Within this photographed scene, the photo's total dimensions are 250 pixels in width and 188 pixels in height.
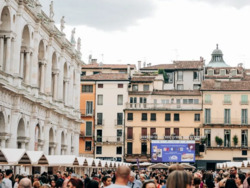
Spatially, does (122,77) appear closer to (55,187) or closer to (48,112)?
(48,112)

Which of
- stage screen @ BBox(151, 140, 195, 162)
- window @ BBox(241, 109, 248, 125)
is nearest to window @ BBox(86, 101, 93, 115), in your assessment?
stage screen @ BBox(151, 140, 195, 162)

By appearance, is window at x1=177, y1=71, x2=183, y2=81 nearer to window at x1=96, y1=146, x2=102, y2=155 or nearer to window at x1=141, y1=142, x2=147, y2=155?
window at x1=141, y1=142, x2=147, y2=155

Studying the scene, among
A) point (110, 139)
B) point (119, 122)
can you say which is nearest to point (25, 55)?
point (110, 139)

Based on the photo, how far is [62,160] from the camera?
3362 centimetres

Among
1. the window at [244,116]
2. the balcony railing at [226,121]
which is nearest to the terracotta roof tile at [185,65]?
the window at [244,116]

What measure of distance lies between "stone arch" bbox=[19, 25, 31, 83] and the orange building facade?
127 feet

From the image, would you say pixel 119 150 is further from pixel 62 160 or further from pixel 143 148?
pixel 62 160

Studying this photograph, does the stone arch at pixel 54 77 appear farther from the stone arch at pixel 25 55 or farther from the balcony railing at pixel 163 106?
the balcony railing at pixel 163 106

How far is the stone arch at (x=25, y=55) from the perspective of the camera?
42.7 m

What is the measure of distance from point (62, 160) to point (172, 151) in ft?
141

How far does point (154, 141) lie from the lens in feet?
247

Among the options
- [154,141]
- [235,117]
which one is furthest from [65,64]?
[235,117]

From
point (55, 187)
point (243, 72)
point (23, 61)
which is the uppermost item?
point (243, 72)

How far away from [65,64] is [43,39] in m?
11.2
